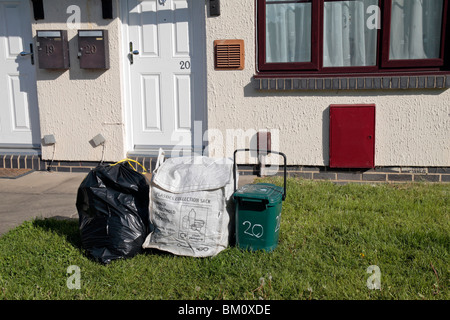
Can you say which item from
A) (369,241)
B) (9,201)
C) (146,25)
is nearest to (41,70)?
(146,25)

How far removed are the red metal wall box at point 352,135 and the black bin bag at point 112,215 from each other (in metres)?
2.77

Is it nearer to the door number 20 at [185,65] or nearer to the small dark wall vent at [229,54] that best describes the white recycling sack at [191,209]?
the small dark wall vent at [229,54]

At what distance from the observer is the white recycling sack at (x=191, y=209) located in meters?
3.57

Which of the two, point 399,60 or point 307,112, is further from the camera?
point 307,112

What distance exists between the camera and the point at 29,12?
645cm

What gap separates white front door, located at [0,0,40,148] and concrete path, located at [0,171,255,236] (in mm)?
683

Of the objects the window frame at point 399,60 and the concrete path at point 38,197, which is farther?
the window frame at point 399,60

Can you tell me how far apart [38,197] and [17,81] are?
2.11 m

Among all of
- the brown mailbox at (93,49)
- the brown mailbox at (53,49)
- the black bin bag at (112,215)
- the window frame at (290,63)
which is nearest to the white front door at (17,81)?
the brown mailbox at (53,49)

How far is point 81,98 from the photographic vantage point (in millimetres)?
6309

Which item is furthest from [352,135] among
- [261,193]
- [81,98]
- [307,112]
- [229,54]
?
[81,98]

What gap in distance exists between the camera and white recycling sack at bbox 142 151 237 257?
11.7 ft

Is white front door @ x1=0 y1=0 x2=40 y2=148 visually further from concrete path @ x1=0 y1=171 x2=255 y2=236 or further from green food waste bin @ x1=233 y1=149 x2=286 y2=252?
green food waste bin @ x1=233 y1=149 x2=286 y2=252

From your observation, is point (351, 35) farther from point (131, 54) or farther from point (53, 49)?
point (53, 49)
